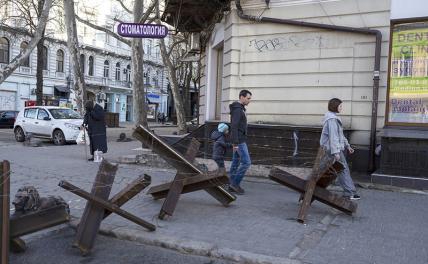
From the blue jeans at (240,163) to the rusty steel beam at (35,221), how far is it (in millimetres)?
3868

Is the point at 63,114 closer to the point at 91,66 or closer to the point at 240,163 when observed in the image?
the point at 240,163

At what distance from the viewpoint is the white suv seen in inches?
756

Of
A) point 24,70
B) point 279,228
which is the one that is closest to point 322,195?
point 279,228

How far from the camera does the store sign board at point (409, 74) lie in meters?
9.31

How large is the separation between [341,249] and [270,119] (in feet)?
18.7

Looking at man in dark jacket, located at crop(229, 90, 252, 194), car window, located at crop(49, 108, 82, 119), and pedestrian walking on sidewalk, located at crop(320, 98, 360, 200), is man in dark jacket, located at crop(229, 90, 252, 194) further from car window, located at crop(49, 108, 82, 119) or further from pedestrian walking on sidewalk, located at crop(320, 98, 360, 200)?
car window, located at crop(49, 108, 82, 119)

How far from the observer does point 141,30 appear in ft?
31.0

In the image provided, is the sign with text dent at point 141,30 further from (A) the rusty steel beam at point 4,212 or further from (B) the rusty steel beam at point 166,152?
(A) the rusty steel beam at point 4,212

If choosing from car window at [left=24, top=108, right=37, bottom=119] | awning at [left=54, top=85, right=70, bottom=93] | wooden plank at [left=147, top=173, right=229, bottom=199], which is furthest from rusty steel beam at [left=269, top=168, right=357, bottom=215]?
awning at [left=54, top=85, right=70, bottom=93]

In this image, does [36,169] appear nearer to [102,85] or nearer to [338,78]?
[338,78]

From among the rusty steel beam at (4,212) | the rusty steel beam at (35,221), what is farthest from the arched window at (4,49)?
the rusty steel beam at (4,212)

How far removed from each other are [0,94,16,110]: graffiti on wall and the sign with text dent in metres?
35.7

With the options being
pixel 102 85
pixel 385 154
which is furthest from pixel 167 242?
pixel 102 85

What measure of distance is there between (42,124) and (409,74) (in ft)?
49.9
